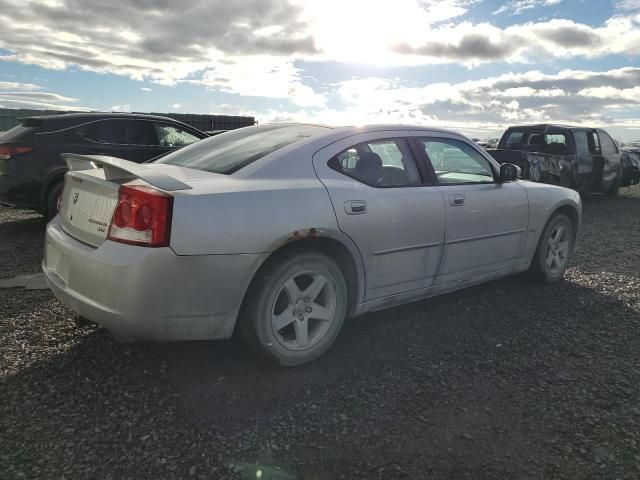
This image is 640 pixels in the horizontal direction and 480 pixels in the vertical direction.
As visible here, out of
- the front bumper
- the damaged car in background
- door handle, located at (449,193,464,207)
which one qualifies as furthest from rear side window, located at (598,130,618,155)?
the front bumper

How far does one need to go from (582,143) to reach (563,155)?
36.8 inches

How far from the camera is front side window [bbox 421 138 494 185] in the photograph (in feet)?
12.8

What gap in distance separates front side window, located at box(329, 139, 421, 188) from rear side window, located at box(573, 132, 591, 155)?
8743 mm

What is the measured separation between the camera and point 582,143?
11.2 m

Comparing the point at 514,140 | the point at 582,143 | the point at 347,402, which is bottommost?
the point at 347,402

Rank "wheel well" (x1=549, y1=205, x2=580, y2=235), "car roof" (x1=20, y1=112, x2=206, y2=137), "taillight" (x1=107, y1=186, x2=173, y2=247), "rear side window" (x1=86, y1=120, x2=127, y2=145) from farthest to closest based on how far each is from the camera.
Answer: "rear side window" (x1=86, y1=120, x2=127, y2=145) < "car roof" (x1=20, y1=112, x2=206, y2=137) < "wheel well" (x1=549, y1=205, x2=580, y2=235) < "taillight" (x1=107, y1=186, x2=173, y2=247)

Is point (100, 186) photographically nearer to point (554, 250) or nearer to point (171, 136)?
point (554, 250)

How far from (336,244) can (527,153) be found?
784 cm

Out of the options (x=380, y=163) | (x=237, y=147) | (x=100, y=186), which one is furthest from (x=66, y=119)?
(x=380, y=163)

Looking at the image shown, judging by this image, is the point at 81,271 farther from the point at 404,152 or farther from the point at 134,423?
the point at 404,152

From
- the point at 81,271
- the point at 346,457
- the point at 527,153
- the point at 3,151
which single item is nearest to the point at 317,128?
the point at 81,271

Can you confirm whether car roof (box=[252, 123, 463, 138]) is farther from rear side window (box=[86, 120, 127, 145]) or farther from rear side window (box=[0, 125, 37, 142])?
rear side window (box=[0, 125, 37, 142])

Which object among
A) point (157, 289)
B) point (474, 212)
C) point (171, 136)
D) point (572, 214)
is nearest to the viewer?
point (157, 289)

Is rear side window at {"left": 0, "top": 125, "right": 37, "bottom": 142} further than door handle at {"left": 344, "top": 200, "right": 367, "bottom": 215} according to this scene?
Yes
